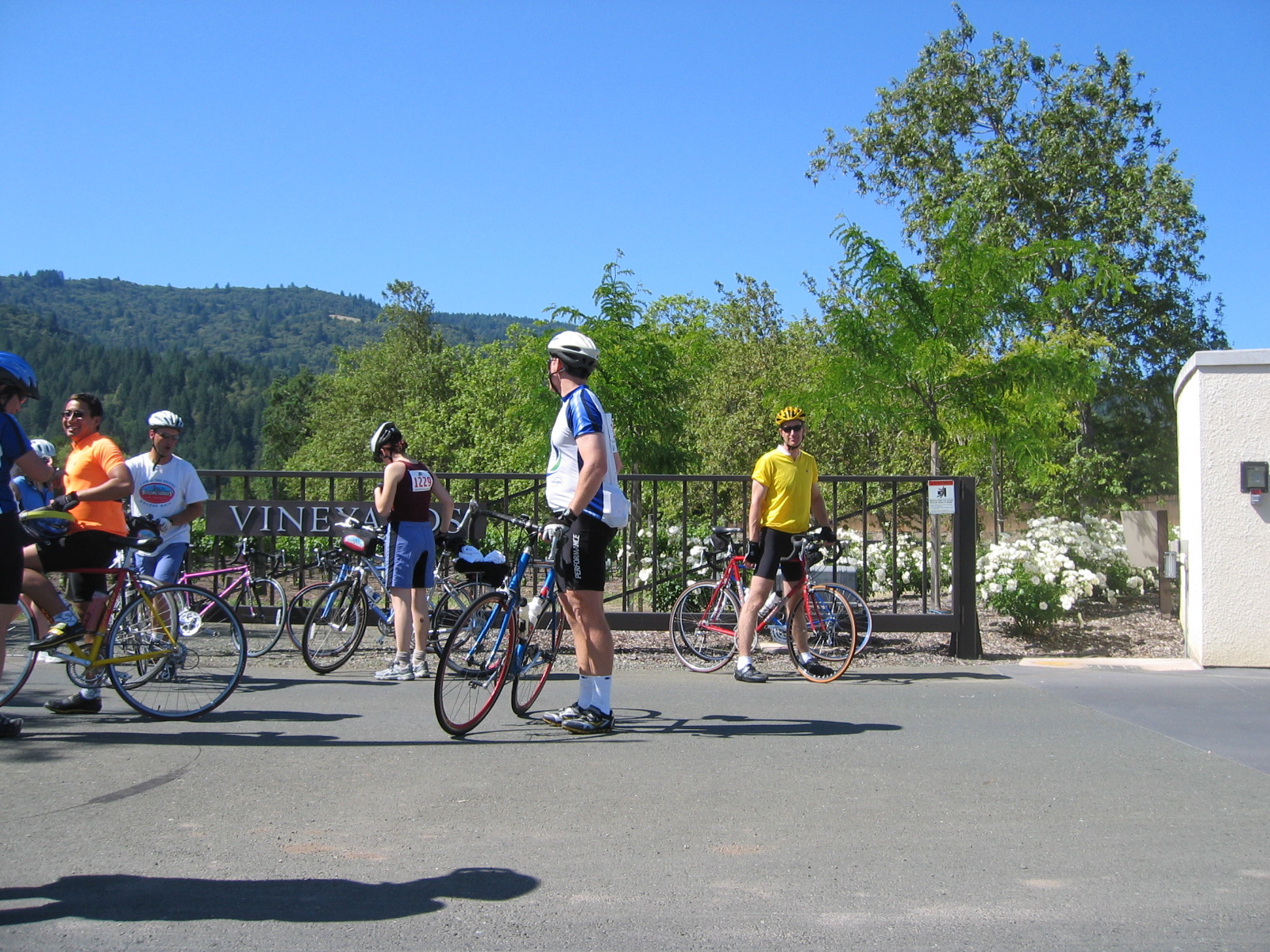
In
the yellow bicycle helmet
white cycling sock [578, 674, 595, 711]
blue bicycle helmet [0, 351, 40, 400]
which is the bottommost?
white cycling sock [578, 674, 595, 711]

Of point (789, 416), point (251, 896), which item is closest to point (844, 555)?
point (789, 416)

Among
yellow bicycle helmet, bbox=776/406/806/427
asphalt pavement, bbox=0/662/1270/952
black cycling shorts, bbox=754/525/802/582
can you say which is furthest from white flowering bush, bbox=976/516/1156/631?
yellow bicycle helmet, bbox=776/406/806/427

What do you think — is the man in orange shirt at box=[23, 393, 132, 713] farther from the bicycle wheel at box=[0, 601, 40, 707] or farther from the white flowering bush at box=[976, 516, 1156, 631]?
the white flowering bush at box=[976, 516, 1156, 631]

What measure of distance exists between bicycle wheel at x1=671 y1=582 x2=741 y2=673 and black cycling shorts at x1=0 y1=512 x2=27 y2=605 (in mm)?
4334

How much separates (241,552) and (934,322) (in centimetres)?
698

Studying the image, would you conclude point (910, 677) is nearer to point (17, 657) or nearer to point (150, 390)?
point (17, 657)

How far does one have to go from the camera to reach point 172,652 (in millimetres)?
5863

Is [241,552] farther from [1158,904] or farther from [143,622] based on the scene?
[1158,904]

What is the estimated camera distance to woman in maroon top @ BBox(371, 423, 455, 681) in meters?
6.98

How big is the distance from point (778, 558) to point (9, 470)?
15.4 ft

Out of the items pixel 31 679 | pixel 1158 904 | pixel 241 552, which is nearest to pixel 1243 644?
pixel 1158 904

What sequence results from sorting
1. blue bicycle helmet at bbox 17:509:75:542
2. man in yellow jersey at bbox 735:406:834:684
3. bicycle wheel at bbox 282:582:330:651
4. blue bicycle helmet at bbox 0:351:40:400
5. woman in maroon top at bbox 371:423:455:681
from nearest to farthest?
1. blue bicycle helmet at bbox 0:351:40:400
2. blue bicycle helmet at bbox 17:509:75:542
3. woman in maroon top at bbox 371:423:455:681
4. man in yellow jersey at bbox 735:406:834:684
5. bicycle wheel at bbox 282:582:330:651

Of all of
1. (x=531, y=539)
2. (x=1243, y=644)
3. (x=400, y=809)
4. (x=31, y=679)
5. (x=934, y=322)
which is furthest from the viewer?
(x=934, y=322)

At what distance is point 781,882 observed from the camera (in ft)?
11.4
